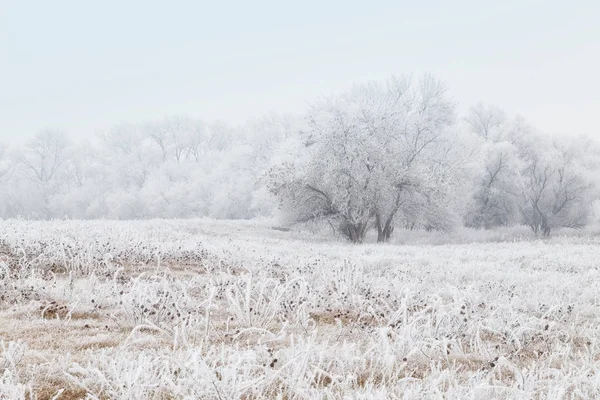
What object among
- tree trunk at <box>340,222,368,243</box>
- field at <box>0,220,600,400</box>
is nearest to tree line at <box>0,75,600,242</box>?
tree trunk at <box>340,222,368,243</box>

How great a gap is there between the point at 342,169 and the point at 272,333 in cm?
2111

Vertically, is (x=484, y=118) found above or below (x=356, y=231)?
above

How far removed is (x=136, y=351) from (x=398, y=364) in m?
2.52

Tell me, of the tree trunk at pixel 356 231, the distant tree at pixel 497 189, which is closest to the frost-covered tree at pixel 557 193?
the distant tree at pixel 497 189

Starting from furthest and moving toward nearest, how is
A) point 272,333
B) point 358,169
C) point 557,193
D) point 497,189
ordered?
point 497,189 < point 557,193 < point 358,169 < point 272,333

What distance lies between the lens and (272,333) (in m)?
5.08

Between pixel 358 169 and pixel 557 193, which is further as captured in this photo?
pixel 557 193

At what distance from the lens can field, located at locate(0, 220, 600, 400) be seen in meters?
3.77

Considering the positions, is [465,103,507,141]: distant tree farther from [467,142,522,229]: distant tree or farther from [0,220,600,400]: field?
[0,220,600,400]: field

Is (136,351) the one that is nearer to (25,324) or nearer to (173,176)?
(25,324)

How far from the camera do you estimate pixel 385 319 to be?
22.8ft

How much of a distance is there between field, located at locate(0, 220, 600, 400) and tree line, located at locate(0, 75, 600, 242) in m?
14.7

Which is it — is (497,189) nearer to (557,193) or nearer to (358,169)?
(557,193)

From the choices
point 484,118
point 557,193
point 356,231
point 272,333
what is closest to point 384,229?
point 356,231
